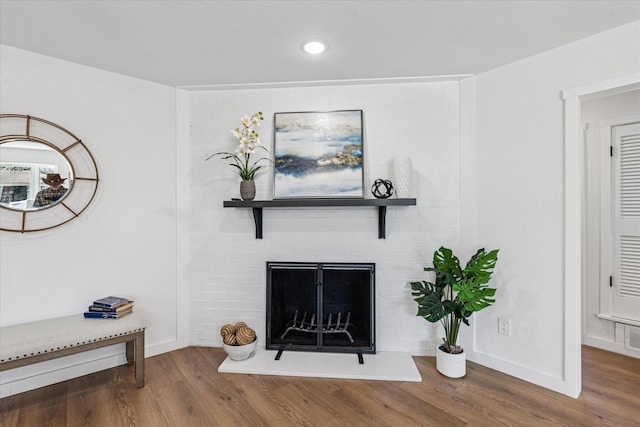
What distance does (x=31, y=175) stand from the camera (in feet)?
7.55

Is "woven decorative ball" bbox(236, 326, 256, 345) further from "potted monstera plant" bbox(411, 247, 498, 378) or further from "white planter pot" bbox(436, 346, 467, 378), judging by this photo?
"white planter pot" bbox(436, 346, 467, 378)

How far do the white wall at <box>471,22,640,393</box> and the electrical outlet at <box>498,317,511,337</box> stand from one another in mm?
30

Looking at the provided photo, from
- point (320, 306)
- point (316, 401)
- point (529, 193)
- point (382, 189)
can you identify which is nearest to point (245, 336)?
point (320, 306)

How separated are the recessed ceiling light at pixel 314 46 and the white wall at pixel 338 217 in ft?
1.98

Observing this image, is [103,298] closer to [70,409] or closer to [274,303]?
[70,409]

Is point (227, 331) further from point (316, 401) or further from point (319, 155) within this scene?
point (319, 155)

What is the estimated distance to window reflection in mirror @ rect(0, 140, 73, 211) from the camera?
87.9 inches

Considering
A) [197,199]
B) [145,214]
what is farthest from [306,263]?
[145,214]

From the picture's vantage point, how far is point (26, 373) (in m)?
2.27

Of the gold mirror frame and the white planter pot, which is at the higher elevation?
the gold mirror frame

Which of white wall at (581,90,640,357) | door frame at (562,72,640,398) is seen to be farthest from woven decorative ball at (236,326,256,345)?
white wall at (581,90,640,357)

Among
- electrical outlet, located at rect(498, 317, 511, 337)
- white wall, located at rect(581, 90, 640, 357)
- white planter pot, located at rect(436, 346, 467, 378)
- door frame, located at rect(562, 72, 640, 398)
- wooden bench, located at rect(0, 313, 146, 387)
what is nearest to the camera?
wooden bench, located at rect(0, 313, 146, 387)

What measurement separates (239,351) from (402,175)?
188 cm

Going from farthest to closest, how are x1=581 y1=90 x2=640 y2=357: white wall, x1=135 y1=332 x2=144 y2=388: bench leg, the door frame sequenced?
1. x1=581 y1=90 x2=640 y2=357: white wall
2. x1=135 y1=332 x2=144 y2=388: bench leg
3. the door frame
